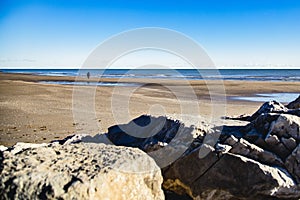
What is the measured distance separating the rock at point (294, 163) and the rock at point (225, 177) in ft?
0.62

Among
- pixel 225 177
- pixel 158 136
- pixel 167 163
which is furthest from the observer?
pixel 158 136

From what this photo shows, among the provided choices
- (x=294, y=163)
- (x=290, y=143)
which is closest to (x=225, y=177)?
(x=294, y=163)

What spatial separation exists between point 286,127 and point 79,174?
12.7ft

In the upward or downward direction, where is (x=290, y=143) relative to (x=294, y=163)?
upward

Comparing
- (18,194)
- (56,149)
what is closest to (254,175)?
(56,149)

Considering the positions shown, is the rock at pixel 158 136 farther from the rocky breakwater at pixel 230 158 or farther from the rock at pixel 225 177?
the rock at pixel 225 177

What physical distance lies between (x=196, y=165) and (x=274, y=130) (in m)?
1.63

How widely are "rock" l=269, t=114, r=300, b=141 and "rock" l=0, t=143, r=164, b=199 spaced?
257 cm

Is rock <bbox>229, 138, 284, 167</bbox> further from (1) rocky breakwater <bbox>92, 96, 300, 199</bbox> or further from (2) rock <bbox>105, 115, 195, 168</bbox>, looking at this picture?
(2) rock <bbox>105, 115, 195, 168</bbox>

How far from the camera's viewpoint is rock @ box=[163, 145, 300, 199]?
16.1 feet

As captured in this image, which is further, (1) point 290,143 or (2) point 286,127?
(2) point 286,127

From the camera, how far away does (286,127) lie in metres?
5.49

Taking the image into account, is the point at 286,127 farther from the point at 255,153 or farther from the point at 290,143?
the point at 255,153

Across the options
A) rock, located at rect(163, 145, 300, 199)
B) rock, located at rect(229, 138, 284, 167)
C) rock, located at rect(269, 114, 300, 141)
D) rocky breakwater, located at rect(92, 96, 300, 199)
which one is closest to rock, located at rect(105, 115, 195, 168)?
rocky breakwater, located at rect(92, 96, 300, 199)
